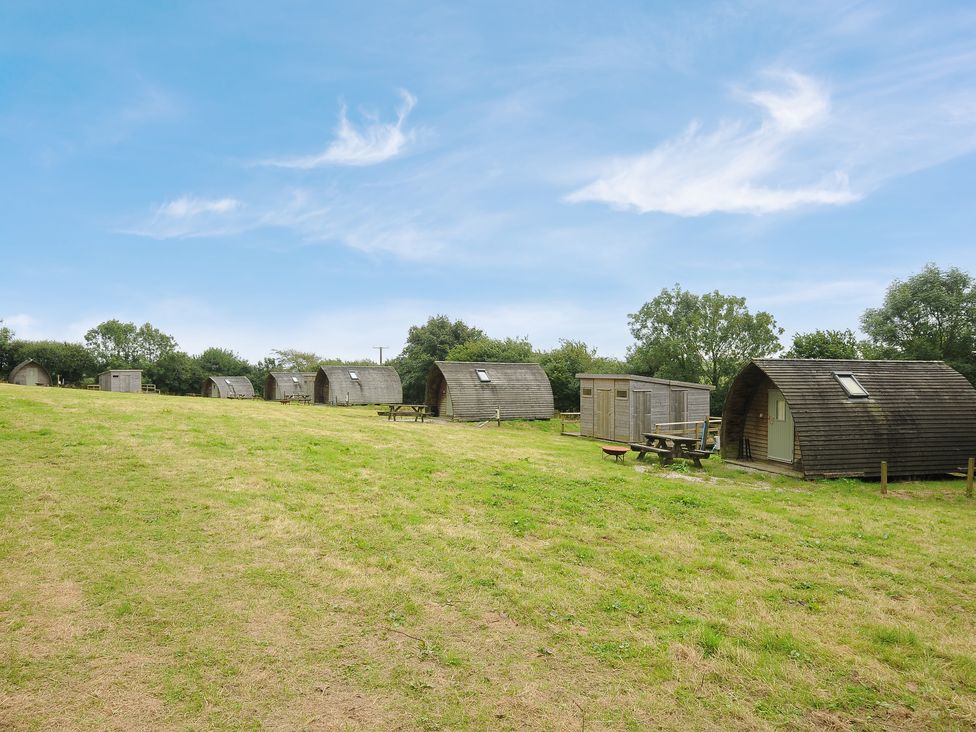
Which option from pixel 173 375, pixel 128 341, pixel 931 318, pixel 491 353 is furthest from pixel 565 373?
pixel 128 341

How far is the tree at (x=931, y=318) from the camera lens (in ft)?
147

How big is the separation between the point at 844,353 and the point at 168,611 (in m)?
40.2

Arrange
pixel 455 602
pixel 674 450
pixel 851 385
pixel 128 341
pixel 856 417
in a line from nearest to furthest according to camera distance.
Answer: pixel 455 602 → pixel 856 417 → pixel 851 385 → pixel 674 450 → pixel 128 341

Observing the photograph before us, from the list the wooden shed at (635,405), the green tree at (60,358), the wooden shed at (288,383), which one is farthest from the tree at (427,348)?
the green tree at (60,358)

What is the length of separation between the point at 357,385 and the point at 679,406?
98.2 feet

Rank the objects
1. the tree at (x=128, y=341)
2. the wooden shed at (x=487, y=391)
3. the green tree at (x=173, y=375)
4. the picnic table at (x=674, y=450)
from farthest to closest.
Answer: the tree at (x=128, y=341) → the green tree at (x=173, y=375) → the wooden shed at (x=487, y=391) → the picnic table at (x=674, y=450)

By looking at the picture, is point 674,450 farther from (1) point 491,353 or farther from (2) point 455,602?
(1) point 491,353

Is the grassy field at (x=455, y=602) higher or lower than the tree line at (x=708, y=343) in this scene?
lower

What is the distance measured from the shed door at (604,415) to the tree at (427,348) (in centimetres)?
2587

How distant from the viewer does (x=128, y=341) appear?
100m

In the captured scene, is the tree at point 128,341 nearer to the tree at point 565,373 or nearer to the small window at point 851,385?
the tree at point 565,373

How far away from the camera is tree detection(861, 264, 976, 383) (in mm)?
44719

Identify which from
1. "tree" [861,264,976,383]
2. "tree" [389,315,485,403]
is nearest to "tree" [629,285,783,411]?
"tree" [861,264,976,383]

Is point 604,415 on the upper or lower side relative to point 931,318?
lower
